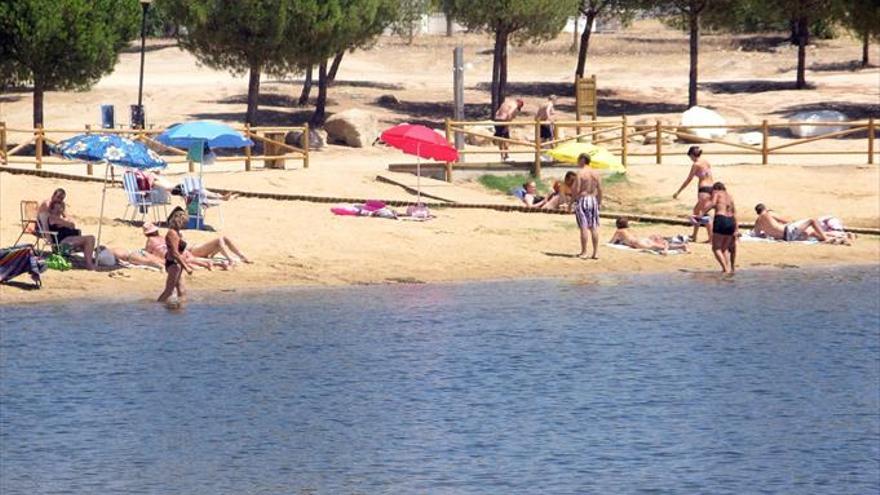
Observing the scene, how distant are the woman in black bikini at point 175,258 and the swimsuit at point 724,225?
26.4 ft

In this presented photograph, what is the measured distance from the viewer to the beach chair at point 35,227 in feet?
86.4

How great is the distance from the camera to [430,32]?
8350 cm

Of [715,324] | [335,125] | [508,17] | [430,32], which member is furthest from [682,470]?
[430,32]

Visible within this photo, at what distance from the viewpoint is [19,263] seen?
25391mm

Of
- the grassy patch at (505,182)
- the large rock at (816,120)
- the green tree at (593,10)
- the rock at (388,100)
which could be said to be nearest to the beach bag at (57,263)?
the grassy patch at (505,182)

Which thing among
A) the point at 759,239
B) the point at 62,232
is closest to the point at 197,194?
the point at 62,232

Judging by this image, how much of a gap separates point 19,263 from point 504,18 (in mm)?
28998

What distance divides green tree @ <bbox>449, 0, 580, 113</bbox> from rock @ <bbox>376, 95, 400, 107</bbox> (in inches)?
128

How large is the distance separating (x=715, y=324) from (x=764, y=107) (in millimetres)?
29395

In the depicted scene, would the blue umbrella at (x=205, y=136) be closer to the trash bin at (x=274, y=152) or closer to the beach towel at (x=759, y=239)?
the trash bin at (x=274, y=152)

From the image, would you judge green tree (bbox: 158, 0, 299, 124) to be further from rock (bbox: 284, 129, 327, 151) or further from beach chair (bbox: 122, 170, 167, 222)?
beach chair (bbox: 122, 170, 167, 222)

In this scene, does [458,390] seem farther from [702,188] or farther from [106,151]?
[702,188]

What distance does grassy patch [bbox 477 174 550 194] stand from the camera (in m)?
35.4

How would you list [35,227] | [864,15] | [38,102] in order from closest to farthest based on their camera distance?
[35,227], [38,102], [864,15]
